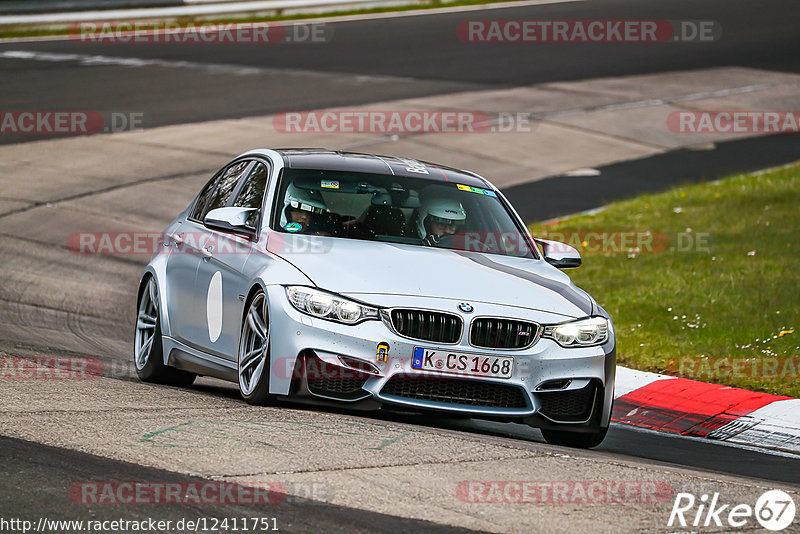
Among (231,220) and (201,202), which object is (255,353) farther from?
(201,202)

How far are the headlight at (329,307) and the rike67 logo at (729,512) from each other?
2059 mm

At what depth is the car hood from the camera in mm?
7453

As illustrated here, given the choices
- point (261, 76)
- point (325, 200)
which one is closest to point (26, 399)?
point (325, 200)

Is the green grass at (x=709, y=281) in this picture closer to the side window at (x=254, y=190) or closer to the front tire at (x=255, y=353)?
the side window at (x=254, y=190)

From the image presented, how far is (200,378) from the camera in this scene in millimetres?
10703

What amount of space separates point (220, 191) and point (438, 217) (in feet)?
5.74

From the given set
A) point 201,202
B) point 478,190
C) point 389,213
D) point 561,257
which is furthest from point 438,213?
point 201,202

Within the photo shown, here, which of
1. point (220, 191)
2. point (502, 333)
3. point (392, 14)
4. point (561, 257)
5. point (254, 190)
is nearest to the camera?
point (502, 333)

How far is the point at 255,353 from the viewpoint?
7.73 m

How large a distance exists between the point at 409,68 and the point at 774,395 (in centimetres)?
2051

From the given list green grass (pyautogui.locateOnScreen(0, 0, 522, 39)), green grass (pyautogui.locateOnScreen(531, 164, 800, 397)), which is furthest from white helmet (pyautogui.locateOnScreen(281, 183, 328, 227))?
green grass (pyautogui.locateOnScreen(0, 0, 522, 39))

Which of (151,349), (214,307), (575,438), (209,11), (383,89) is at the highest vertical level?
(209,11)

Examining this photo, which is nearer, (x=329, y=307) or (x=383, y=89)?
(x=329, y=307)

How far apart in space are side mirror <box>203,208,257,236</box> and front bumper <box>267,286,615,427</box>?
0.89 metres
